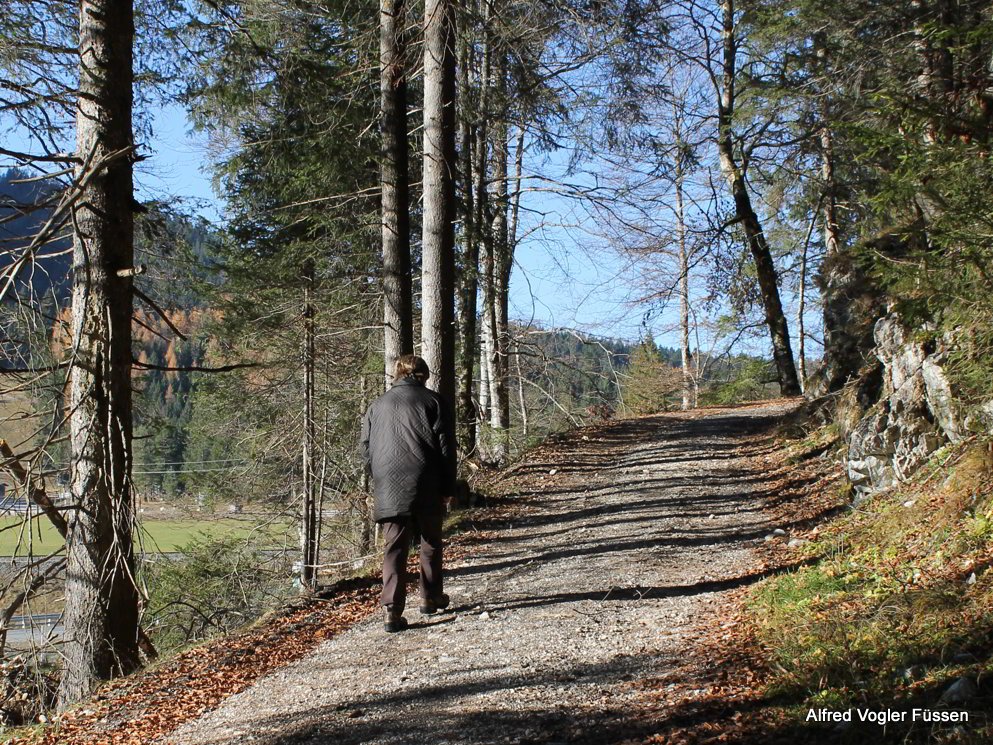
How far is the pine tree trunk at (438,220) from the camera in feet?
29.8

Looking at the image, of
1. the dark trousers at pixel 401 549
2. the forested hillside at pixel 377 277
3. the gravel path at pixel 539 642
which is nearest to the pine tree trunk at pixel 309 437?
the forested hillside at pixel 377 277

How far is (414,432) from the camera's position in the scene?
5.97 metres

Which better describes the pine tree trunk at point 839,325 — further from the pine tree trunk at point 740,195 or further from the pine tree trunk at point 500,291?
the pine tree trunk at point 740,195

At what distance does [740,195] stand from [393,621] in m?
17.1

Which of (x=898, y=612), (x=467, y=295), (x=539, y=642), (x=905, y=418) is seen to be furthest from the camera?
(x=467, y=295)

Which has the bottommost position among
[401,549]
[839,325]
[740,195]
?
[401,549]

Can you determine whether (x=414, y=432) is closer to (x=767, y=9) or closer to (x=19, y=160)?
(x=19, y=160)

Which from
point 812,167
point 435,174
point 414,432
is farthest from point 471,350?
point 812,167

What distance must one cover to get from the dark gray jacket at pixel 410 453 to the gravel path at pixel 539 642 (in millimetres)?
999

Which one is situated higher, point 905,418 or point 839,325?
point 839,325

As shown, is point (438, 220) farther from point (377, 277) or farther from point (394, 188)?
point (377, 277)

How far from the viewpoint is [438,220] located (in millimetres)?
9141

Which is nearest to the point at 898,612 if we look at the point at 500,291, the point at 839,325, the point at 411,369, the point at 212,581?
the point at 411,369

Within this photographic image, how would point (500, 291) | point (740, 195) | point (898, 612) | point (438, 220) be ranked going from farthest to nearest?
point (740, 195) < point (500, 291) < point (438, 220) < point (898, 612)
